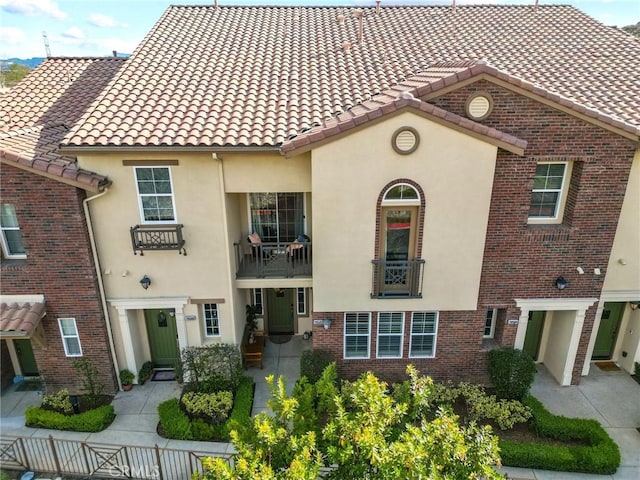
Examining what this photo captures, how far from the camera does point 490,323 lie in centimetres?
1274

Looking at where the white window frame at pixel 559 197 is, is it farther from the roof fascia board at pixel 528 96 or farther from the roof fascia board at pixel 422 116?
the roof fascia board at pixel 422 116

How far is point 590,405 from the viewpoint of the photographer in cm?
1172

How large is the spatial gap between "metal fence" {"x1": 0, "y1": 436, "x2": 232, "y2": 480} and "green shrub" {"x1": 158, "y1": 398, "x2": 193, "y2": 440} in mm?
489

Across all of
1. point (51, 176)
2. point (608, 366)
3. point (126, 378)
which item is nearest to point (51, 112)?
point (51, 176)

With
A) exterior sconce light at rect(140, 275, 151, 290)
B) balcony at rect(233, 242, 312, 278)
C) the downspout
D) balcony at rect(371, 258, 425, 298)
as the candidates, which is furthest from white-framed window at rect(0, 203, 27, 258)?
balcony at rect(371, 258, 425, 298)

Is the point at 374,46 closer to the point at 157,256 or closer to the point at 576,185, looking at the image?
the point at 576,185

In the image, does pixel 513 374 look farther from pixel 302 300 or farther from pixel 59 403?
pixel 59 403

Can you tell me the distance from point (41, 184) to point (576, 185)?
44.1ft

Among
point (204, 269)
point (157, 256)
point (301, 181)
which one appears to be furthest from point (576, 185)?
point (157, 256)

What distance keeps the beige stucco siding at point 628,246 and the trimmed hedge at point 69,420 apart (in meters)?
14.4

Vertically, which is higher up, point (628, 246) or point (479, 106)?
point (479, 106)

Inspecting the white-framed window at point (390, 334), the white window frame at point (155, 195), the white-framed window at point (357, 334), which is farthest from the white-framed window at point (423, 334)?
the white window frame at point (155, 195)

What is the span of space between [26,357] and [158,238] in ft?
20.3

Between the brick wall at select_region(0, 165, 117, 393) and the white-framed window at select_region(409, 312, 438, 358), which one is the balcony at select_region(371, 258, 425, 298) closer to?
the white-framed window at select_region(409, 312, 438, 358)
